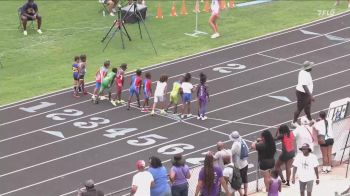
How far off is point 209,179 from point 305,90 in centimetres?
742

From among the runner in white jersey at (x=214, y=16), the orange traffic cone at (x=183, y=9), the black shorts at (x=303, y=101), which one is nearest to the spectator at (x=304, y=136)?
the black shorts at (x=303, y=101)

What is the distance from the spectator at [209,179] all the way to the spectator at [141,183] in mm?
991

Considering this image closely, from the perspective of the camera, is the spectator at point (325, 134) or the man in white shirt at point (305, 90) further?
the man in white shirt at point (305, 90)

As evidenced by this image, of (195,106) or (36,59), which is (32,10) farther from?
(195,106)

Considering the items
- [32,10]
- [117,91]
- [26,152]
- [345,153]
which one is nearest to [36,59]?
[32,10]

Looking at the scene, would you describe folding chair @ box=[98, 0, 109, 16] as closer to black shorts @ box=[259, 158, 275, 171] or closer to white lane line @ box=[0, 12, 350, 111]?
white lane line @ box=[0, 12, 350, 111]

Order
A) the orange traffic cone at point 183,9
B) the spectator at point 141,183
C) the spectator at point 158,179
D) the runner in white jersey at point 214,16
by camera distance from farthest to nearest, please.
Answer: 1. the orange traffic cone at point 183,9
2. the runner in white jersey at point 214,16
3. the spectator at point 158,179
4. the spectator at point 141,183

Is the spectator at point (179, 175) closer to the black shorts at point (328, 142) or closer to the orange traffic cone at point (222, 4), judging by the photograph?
the black shorts at point (328, 142)

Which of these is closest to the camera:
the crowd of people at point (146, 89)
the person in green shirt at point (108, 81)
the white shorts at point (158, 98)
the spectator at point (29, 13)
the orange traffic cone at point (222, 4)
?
the crowd of people at point (146, 89)

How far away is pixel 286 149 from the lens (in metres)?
20.4

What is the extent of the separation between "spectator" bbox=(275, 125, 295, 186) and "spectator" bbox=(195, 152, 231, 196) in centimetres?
232

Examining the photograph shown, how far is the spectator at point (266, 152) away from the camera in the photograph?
64.0ft

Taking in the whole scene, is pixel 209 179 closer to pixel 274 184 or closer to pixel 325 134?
pixel 274 184

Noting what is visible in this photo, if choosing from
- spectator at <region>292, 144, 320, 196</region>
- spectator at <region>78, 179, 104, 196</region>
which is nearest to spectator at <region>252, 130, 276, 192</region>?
spectator at <region>292, 144, 320, 196</region>
